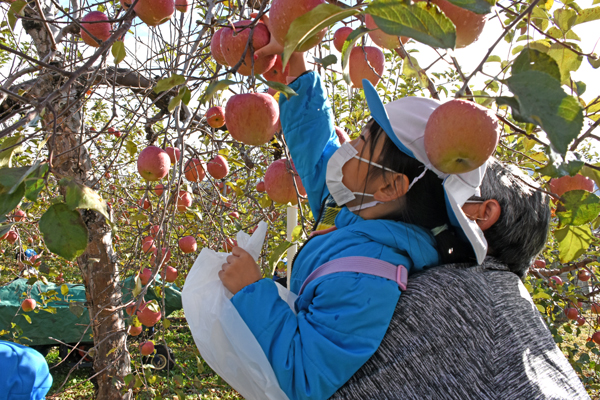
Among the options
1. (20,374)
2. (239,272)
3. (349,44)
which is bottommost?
(20,374)

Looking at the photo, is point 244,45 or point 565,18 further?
point 565,18

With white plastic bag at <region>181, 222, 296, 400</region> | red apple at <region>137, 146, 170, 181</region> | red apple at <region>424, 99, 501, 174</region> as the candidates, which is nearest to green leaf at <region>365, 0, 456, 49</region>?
red apple at <region>424, 99, 501, 174</region>

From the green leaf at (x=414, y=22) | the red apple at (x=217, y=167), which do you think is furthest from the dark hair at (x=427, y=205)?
the red apple at (x=217, y=167)

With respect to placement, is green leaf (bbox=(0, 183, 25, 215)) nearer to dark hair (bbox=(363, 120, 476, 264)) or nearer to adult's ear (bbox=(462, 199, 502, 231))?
dark hair (bbox=(363, 120, 476, 264))

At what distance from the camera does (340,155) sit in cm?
105

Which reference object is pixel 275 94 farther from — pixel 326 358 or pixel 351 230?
pixel 326 358

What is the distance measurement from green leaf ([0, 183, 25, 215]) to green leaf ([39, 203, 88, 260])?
44 millimetres

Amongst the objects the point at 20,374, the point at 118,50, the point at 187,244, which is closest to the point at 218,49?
the point at 118,50

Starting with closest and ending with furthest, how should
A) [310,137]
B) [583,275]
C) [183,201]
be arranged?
[310,137]
[183,201]
[583,275]

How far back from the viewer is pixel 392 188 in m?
0.99

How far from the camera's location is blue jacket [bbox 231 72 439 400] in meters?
0.78

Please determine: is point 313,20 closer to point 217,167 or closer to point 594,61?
point 594,61

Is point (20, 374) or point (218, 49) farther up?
point (218, 49)

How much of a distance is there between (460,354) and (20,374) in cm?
185
